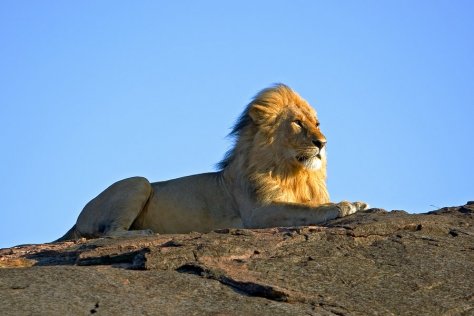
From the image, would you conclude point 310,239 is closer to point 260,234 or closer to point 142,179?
point 260,234

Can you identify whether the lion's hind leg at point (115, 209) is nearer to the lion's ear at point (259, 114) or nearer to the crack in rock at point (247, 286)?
the lion's ear at point (259, 114)

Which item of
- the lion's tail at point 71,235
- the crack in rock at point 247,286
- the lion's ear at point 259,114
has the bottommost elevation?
the crack in rock at point 247,286

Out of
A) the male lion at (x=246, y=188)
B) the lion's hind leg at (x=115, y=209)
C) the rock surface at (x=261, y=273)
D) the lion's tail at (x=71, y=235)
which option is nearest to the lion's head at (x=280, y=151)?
the male lion at (x=246, y=188)

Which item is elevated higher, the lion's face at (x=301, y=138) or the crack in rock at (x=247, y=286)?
the lion's face at (x=301, y=138)

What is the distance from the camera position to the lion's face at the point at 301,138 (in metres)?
10.9


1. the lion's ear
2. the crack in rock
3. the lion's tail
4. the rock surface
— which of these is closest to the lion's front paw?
the rock surface

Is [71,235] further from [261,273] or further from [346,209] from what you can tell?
[261,273]

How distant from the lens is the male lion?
1094 centimetres

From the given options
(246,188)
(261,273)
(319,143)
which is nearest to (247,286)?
(261,273)

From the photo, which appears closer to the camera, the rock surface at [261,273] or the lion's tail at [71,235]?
the rock surface at [261,273]

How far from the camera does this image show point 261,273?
683 cm

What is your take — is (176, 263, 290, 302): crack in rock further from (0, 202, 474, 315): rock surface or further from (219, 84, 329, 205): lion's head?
(219, 84, 329, 205): lion's head

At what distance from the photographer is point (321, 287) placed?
21.9ft

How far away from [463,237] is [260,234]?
1.61 meters
